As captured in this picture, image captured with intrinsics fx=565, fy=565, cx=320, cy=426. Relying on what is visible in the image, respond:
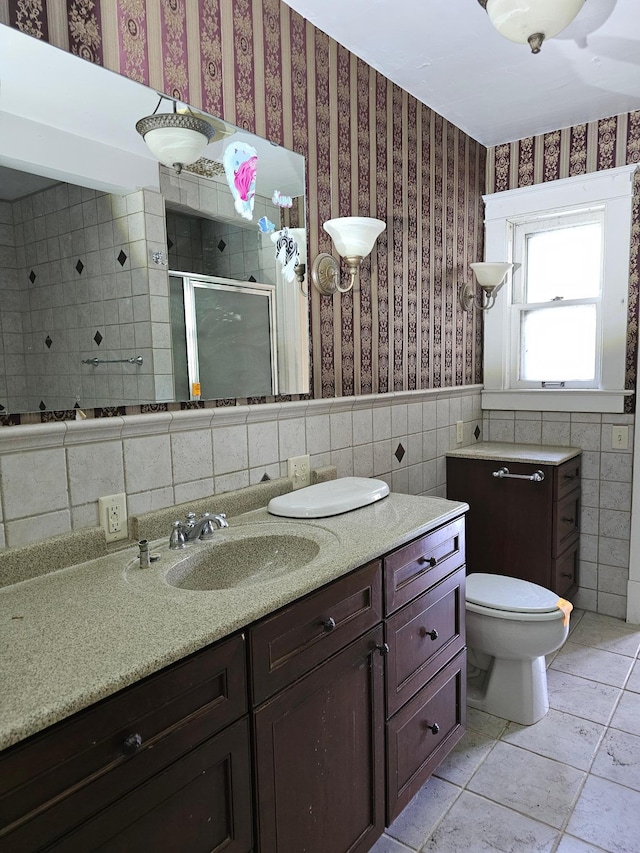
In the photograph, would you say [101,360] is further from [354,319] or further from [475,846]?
[475,846]

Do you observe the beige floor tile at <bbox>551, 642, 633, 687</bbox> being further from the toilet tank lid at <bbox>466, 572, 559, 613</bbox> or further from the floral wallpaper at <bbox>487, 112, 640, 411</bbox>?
the floral wallpaper at <bbox>487, 112, 640, 411</bbox>

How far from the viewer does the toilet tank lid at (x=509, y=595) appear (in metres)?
2.03

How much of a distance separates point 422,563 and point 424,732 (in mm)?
507

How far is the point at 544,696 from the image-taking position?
2123mm

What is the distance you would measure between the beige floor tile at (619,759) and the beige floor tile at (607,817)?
0.04m

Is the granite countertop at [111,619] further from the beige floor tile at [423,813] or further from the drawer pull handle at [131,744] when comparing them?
the beige floor tile at [423,813]

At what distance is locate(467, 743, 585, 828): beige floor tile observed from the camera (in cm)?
167

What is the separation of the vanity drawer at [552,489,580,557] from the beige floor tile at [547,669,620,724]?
547mm

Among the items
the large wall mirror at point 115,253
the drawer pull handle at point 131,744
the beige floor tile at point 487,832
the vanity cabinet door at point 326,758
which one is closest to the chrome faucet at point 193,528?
the large wall mirror at point 115,253

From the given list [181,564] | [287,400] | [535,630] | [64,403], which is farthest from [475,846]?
[64,403]

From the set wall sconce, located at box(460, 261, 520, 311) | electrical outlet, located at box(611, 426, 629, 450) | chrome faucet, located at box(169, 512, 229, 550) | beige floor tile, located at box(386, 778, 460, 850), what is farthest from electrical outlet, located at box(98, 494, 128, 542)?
electrical outlet, located at box(611, 426, 629, 450)

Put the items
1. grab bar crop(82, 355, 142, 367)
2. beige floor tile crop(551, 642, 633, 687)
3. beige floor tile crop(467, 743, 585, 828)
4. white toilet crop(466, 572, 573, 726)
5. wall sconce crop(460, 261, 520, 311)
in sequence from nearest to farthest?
grab bar crop(82, 355, 142, 367), beige floor tile crop(467, 743, 585, 828), white toilet crop(466, 572, 573, 726), beige floor tile crop(551, 642, 633, 687), wall sconce crop(460, 261, 520, 311)

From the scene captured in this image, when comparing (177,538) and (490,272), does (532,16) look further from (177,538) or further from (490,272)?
(177,538)

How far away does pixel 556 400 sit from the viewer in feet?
9.84
